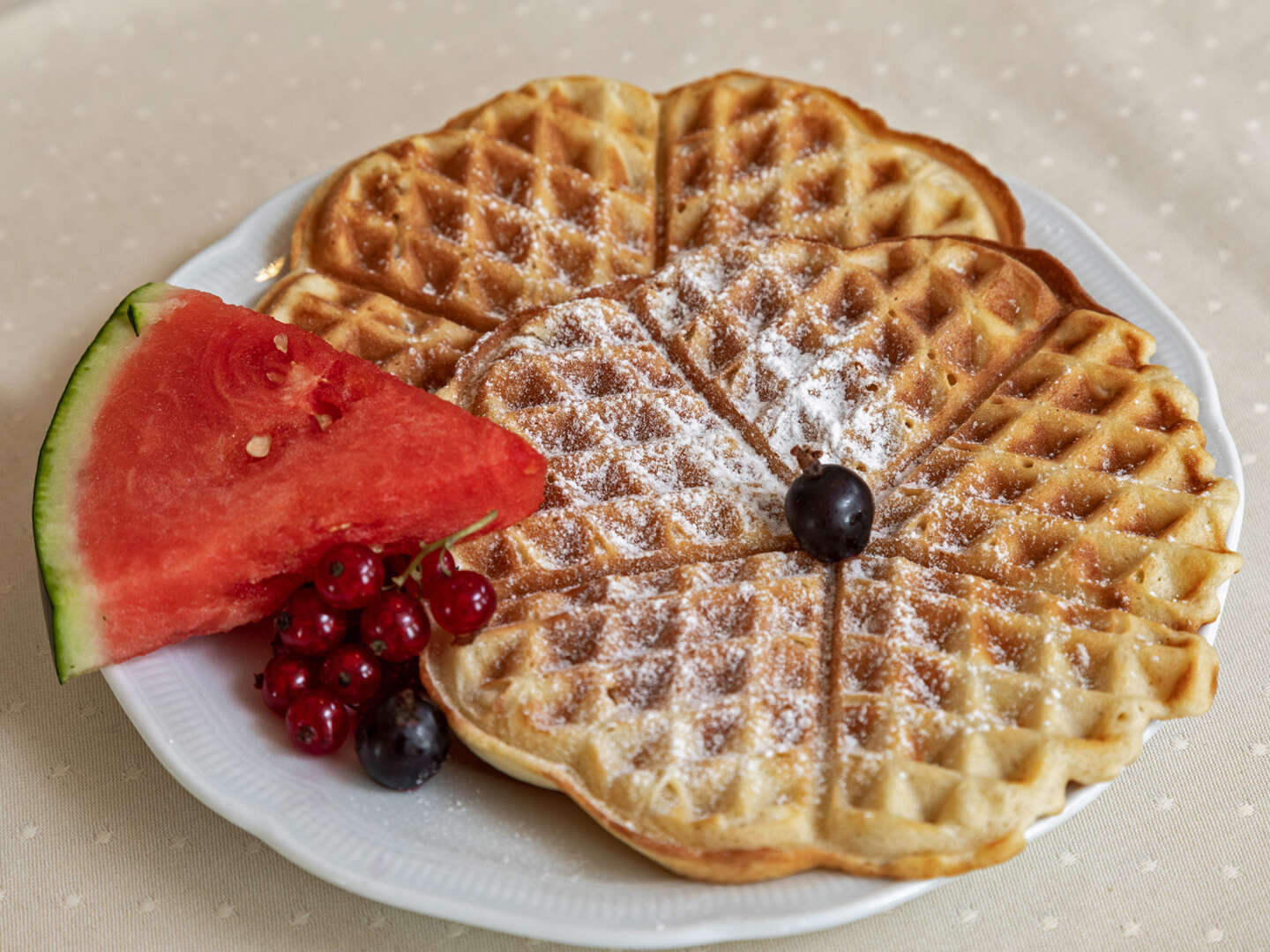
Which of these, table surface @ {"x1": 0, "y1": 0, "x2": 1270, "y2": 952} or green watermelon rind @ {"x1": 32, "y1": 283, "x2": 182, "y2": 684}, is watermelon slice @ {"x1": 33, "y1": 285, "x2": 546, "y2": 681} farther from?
table surface @ {"x1": 0, "y1": 0, "x2": 1270, "y2": 952}

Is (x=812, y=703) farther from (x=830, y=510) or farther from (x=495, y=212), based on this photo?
(x=495, y=212)

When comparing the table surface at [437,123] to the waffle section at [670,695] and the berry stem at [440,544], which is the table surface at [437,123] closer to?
the waffle section at [670,695]

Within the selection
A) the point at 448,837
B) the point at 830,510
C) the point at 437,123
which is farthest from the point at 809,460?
the point at 437,123

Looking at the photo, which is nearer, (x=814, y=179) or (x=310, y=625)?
(x=310, y=625)

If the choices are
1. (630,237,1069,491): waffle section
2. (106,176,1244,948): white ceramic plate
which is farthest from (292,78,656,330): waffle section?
(106,176,1244,948): white ceramic plate

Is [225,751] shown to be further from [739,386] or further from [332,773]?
[739,386]
